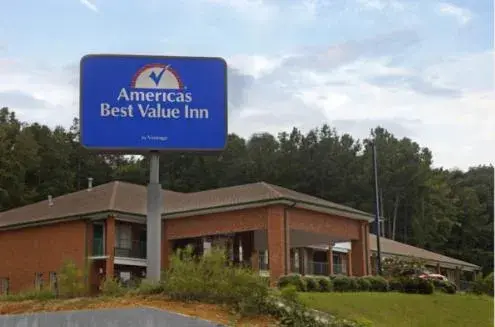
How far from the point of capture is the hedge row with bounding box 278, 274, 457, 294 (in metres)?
25.8

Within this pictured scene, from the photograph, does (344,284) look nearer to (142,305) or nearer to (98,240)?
(142,305)

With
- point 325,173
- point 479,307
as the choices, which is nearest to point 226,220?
point 479,307

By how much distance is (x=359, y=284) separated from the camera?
1088 inches

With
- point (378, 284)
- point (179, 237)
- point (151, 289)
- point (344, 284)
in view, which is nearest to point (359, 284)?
Result: point (344, 284)

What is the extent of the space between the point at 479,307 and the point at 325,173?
204ft

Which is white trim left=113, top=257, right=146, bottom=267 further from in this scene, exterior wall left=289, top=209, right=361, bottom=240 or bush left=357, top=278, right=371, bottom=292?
bush left=357, top=278, right=371, bottom=292

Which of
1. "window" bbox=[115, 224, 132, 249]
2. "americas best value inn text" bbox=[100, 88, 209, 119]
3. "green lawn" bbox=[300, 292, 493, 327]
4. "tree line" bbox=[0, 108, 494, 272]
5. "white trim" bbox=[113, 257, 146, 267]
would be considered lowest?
"green lawn" bbox=[300, 292, 493, 327]

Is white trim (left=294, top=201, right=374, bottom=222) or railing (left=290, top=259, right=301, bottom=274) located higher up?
white trim (left=294, top=201, right=374, bottom=222)

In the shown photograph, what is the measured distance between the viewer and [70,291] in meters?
14.2

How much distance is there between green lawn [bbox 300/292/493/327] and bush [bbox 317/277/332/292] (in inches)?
109

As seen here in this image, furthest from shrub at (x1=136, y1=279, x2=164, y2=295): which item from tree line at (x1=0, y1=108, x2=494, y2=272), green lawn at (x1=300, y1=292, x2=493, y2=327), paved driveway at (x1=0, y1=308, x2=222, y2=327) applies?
tree line at (x1=0, y1=108, x2=494, y2=272)

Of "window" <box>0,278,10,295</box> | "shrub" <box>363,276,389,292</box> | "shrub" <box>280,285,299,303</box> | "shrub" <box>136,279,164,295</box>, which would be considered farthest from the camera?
"window" <box>0,278,10,295</box>

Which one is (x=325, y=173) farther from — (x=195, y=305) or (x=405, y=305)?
(x=195, y=305)

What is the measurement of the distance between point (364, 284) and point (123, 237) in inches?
680
